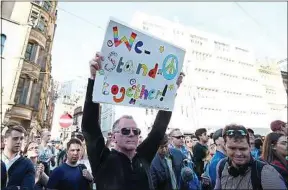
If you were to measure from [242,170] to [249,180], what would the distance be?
111 mm

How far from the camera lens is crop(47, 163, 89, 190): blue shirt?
12.5 ft

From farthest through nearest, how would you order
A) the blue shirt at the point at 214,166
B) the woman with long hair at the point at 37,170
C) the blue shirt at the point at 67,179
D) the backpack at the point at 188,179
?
the woman with long hair at the point at 37,170, the blue shirt at the point at 214,166, the backpack at the point at 188,179, the blue shirt at the point at 67,179

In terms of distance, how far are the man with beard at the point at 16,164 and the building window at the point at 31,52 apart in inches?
854

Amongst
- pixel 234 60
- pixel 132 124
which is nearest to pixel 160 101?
pixel 132 124

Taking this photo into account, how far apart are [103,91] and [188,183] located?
240 cm

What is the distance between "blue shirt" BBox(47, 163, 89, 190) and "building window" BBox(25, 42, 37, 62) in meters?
22.1

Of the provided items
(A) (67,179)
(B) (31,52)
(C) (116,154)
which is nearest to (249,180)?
(C) (116,154)

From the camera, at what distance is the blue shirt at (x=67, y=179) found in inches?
150

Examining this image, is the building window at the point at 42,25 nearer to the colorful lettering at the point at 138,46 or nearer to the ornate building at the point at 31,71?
the ornate building at the point at 31,71

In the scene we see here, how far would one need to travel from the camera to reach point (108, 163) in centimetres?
237

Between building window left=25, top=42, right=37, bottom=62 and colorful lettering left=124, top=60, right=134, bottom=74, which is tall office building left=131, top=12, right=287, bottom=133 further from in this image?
colorful lettering left=124, top=60, right=134, bottom=74

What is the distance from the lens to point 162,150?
168 inches

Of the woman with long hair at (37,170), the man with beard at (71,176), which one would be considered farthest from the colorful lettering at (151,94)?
the woman with long hair at (37,170)

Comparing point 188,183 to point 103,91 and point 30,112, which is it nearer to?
point 103,91
